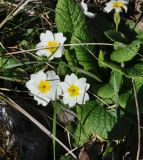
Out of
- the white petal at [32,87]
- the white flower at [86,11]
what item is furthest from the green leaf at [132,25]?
the white petal at [32,87]

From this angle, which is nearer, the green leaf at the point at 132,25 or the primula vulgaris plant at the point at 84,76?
the primula vulgaris plant at the point at 84,76

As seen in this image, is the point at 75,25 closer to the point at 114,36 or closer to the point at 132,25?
the point at 114,36

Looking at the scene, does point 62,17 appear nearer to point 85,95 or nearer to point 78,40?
point 78,40

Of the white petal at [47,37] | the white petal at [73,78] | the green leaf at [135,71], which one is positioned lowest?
the white petal at [73,78]

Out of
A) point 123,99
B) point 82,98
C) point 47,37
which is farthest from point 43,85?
point 123,99

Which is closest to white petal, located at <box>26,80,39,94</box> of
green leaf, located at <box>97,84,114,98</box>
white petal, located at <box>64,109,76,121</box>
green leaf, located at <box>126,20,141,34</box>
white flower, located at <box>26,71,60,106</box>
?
white flower, located at <box>26,71,60,106</box>

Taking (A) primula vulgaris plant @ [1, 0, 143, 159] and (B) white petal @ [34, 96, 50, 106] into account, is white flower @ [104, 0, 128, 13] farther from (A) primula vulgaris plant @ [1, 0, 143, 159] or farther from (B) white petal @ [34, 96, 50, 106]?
(B) white petal @ [34, 96, 50, 106]

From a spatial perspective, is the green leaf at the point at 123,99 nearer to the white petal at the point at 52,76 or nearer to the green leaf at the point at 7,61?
the white petal at the point at 52,76

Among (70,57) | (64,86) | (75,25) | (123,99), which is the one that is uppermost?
(75,25)
